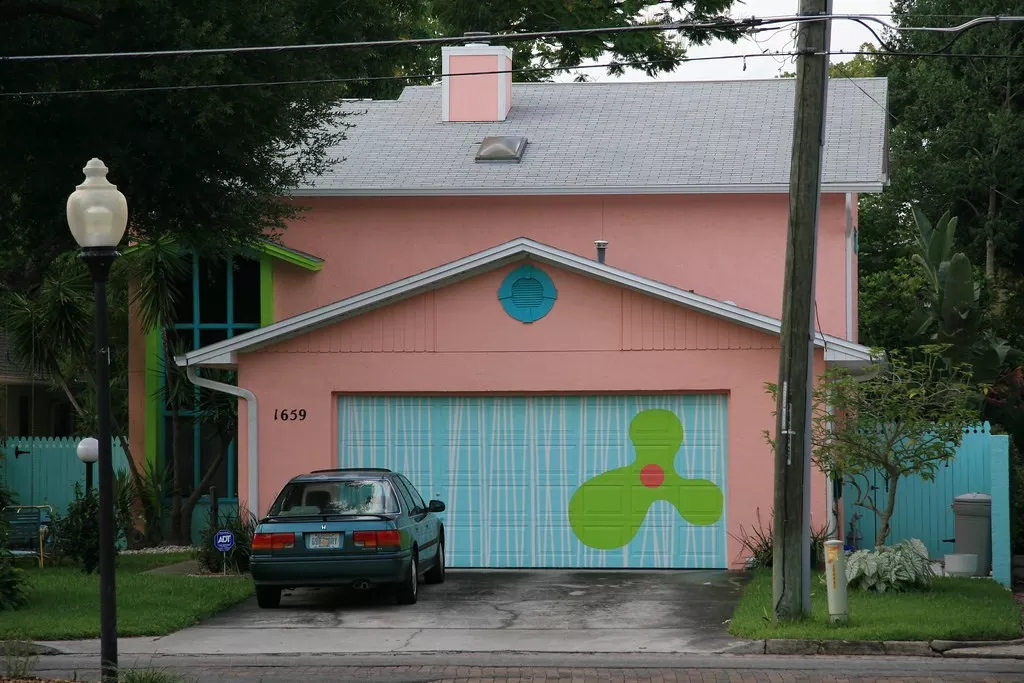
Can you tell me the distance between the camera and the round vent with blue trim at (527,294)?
1966 centimetres

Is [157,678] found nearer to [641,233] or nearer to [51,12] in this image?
[51,12]

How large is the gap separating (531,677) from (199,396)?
12.5 m

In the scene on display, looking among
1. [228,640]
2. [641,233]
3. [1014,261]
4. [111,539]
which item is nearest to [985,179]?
[1014,261]

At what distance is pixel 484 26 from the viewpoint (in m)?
34.9

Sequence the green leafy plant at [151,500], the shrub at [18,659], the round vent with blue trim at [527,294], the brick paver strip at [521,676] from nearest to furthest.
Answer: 1. the shrub at [18,659]
2. the brick paver strip at [521,676]
3. the round vent with blue trim at [527,294]
4. the green leafy plant at [151,500]

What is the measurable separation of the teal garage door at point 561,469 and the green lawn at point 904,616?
2714mm

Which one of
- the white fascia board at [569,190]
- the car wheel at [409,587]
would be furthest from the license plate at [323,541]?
the white fascia board at [569,190]

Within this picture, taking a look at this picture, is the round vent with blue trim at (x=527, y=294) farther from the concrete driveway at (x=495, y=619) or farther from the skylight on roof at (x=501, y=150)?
the skylight on roof at (x=501, y=150)

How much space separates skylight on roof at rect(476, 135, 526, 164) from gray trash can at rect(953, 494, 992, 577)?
958cm

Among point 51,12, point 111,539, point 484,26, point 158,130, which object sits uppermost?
point 484,26

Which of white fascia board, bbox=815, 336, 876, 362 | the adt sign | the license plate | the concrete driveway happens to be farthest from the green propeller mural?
the license plate

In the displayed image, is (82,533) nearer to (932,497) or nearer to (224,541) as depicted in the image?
(224,541)

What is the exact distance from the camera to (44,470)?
24.2m

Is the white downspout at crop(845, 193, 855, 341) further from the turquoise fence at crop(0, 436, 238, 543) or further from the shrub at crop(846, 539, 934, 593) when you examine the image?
the turquoise fence at crop(0, 436, 238, 543)
